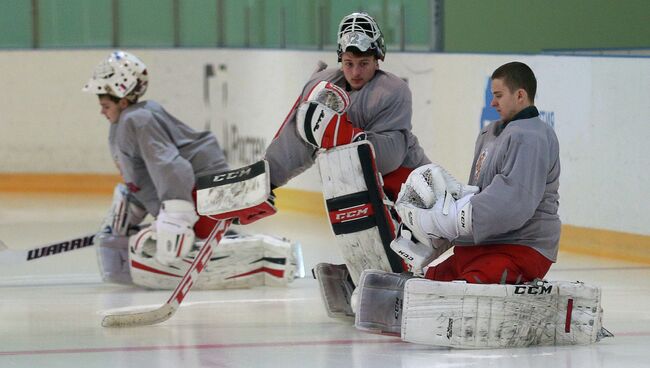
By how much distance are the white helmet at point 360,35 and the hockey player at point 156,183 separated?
158 cm

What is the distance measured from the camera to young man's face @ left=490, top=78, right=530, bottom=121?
5.36m

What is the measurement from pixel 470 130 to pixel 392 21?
7.56 feet

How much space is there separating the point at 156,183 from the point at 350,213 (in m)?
1.83

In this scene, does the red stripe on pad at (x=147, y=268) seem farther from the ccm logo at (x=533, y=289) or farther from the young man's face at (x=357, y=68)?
the ccm logo at (x=533, y=289)

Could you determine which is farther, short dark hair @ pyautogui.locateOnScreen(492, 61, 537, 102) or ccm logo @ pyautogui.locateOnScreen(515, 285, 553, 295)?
short dark hair @ pyautogui.locateOnScreen(492, 61, 537, 102)

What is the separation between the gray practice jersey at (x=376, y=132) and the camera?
19.5 feet

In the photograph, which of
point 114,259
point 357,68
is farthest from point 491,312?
point 114,259

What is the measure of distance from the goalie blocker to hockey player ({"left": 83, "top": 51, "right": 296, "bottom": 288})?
2.15 metres

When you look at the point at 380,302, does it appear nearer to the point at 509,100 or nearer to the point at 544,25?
the point at 509,100

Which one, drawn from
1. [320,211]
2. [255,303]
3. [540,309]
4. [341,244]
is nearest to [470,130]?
[320,211]

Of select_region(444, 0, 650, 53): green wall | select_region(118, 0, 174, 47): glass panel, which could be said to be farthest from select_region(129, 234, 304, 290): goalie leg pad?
select_region(118, 0, 174, 47): glass panel

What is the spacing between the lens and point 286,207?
38.3 feet

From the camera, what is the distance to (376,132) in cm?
598

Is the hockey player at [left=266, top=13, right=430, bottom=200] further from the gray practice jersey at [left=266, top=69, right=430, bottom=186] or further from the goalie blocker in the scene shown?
the goalie blocker
